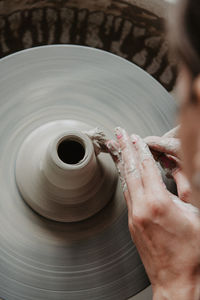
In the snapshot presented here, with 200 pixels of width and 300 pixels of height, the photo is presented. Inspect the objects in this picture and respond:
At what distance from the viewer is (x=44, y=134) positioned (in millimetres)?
1425

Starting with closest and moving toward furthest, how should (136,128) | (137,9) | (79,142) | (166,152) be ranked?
(79,142), (166,152), (136,128), (137,9)

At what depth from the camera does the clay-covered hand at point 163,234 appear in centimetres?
122

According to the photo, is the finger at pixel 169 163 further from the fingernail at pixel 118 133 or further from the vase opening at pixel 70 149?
the vase opening at pixel 70 149

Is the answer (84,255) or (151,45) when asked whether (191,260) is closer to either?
(84,255)

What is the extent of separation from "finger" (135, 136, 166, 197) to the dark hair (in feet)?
1.93

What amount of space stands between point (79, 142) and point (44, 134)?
0.25 m

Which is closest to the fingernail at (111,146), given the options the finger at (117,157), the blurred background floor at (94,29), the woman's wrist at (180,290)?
the finger at (117,157)

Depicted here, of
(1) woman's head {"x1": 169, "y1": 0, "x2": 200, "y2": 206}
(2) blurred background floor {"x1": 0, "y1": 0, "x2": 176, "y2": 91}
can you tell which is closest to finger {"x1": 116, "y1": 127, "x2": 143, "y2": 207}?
(1) woman's head {"x1": 169, "y1": 0, "x2": 200, "y2": 206}

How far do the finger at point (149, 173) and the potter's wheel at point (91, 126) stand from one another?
20 centimetres

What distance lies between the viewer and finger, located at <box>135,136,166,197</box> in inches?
48.1

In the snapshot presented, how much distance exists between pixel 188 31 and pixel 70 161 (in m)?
0.76

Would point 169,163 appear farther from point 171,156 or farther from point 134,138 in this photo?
point 134,138

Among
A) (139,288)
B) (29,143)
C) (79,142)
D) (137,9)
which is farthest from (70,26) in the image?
(139,288)

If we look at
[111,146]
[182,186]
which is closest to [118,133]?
[111,146]
